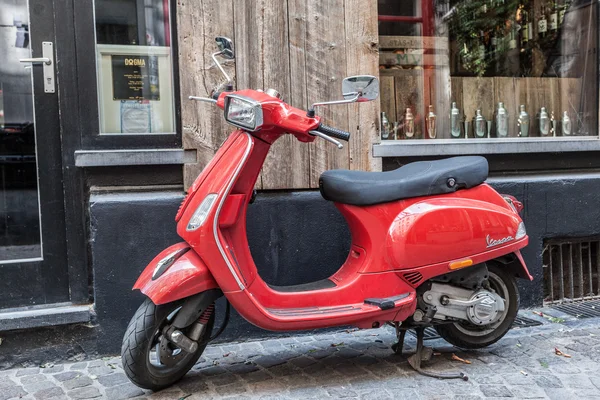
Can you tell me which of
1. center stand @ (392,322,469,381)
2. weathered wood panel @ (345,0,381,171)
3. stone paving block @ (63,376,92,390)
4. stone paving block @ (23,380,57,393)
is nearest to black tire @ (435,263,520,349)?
center stand @ (392,322,469,381)

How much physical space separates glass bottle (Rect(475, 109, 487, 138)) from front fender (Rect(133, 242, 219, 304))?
288 cm

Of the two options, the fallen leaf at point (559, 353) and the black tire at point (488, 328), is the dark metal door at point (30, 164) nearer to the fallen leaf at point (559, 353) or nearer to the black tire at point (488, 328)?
the black tire at point (488, 328)

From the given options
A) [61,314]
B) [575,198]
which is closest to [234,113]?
[61,314]

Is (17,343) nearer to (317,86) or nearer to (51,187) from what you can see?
(51,187)

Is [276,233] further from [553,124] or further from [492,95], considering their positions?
[553,124]

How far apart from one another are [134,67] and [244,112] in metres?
1.43

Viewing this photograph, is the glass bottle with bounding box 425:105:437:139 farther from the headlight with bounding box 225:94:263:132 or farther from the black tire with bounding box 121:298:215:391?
the black tire with bounding box 121:298:215:391

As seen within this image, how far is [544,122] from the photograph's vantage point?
512cm

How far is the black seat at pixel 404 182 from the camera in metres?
3.27

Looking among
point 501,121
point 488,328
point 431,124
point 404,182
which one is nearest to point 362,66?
point 431,124

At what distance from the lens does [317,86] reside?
412 centimetres

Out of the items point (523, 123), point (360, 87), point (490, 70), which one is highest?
point (490, 70)

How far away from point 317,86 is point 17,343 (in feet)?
8.56

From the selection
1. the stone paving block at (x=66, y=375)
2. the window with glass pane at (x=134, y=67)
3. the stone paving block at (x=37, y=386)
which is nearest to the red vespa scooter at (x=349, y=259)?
the stone paving block at (x=66, y=375)
